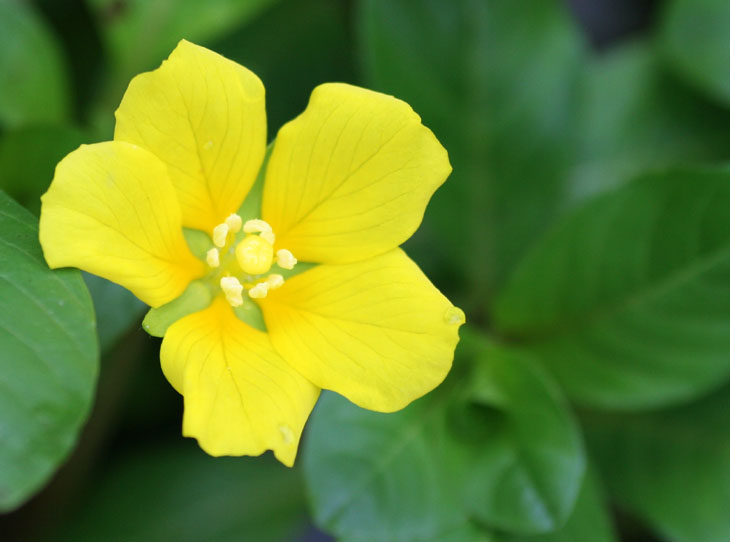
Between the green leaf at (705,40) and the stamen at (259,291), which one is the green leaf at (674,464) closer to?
the green leaf at (705,40)

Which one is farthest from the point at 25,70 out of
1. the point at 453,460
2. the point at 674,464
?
the point at 674,464

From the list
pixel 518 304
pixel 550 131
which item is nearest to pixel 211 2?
pixel 550 131

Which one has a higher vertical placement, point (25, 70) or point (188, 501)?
point (25, 70)

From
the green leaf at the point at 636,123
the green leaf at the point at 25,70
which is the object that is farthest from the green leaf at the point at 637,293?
the green leaf at the point at 25,70

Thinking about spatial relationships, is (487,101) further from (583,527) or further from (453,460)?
(583,527)

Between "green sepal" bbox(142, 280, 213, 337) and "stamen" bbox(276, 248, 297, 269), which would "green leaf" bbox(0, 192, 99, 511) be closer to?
"green sepal" bbox(142, 280, 213, 337)

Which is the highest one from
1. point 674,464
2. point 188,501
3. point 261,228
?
point 261,228

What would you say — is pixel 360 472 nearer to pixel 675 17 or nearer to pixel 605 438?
pixel 605 438

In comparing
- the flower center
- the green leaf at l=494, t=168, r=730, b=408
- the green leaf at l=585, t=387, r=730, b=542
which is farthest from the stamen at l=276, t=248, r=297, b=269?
the green leaf at l=585, t=387, r=730, b=542
